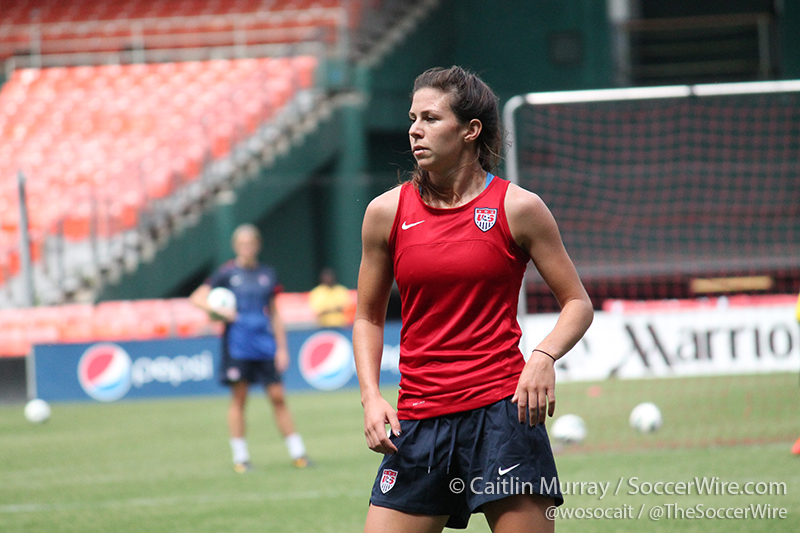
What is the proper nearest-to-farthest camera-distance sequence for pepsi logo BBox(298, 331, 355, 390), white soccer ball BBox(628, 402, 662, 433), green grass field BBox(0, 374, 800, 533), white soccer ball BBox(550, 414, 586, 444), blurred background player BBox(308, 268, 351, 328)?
green grass field BBox(0, 374, 800, 533)
white soccer ball BBox(550, 414, 586, 444)
white soccer ball BBox(628, 402, 662, 433)
pepsi logo BBox(298, 331, 355, 390)
blurred background player BBox(308, 268, 351, 328)

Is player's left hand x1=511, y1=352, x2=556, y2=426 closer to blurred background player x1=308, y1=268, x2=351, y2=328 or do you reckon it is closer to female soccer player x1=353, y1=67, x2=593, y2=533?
female soccer player x1=353, y1=67, x2=593, y2=533

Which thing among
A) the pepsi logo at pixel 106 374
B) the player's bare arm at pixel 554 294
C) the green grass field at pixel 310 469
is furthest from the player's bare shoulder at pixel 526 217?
the pepsi logo at pixel 106 374

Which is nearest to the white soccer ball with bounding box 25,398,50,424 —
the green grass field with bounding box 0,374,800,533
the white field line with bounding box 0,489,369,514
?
the green grass field with bounding box 0,374,800,533

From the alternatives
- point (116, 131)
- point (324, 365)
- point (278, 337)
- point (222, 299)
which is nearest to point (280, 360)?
point (278, 337)

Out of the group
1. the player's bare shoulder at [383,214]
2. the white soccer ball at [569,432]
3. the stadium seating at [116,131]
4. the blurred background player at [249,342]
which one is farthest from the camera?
the stadium seating at [116,131]

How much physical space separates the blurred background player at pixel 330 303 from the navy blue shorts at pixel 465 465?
15262 mm

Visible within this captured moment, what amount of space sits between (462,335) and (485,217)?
38cm

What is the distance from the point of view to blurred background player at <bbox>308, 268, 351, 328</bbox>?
18734mm

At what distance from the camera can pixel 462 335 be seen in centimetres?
334

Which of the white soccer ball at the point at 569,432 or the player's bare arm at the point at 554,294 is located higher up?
the player's bare arm at the point at 554,294

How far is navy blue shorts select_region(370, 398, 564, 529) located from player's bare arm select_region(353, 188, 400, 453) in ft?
0.30

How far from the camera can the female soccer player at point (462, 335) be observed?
3281 mm

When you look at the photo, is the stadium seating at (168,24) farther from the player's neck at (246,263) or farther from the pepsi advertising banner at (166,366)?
the player's neck at (246,263)

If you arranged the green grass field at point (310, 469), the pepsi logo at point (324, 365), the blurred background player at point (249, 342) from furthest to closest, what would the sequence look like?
the pepsi logo at point (324, 365), the blurred background player at point (249, 342), the green grass field at point (310, 469)
